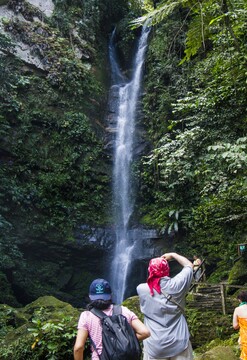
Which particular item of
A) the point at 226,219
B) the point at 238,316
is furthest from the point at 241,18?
the point at 238,316

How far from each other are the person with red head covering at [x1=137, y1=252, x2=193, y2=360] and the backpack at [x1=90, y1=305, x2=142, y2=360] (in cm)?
53

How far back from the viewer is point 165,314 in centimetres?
276

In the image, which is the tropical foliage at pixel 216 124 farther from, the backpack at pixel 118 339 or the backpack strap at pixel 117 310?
the backpack at pixel 118 339

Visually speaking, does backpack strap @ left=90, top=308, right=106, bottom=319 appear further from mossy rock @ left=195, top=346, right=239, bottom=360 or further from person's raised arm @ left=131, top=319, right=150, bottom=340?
mossy rock @ left=195, top=346, right=239, bottom=360

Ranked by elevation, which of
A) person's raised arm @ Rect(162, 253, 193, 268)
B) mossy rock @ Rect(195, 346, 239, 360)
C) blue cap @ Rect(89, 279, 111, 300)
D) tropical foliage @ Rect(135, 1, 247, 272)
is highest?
tropical foliage @ Rect(135, 1, 247, 272)

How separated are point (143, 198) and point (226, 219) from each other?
905 centimetres

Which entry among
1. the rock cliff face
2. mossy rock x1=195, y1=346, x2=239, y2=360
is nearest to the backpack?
mossy rock x1=195, y1=346, x2=239, y2=360

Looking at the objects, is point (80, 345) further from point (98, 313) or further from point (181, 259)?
point (181, 259)

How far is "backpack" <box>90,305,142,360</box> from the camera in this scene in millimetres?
2146

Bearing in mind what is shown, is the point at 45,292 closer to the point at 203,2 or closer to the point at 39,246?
the point at 39,246

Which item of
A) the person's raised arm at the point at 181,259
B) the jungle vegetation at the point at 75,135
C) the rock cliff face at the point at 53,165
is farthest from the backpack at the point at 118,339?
the rock cliff face at the point at 53,165

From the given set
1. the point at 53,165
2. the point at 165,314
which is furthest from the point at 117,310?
the point at 53,165

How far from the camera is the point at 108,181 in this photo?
1641cm

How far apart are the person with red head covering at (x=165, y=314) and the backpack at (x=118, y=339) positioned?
0.53m
